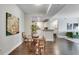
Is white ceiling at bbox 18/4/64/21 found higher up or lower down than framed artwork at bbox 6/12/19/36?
higher up

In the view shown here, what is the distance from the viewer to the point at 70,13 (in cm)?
331

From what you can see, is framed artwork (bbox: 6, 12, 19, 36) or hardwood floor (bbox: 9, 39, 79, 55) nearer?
hardwood floor (bbox: 9, 39, 79, 55)

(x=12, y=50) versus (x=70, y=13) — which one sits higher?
(x=70, y=13)

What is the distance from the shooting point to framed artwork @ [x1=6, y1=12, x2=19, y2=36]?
337 cm

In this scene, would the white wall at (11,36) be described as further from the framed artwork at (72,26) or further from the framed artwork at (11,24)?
the framed artwork at (72,26)

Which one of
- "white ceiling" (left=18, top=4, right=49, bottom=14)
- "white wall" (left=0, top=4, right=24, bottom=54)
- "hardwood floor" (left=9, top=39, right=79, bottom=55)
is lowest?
"hardwood floor" (left=9, top=39, right=79, bottom=55)

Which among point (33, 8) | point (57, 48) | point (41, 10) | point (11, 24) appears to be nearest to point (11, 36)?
point (11, 24)

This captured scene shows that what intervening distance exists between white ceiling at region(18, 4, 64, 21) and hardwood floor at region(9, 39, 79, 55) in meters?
0.71

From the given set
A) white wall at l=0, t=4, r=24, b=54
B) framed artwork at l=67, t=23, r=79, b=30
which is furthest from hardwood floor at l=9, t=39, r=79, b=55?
framed artwork at l=67, t=23, r=79, b=30

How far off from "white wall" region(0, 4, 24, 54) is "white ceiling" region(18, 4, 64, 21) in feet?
0.61

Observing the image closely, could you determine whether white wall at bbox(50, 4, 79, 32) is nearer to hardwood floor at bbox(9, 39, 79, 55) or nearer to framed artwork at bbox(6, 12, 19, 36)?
hardwood floor at bbox(9, 39, 79, 55)
